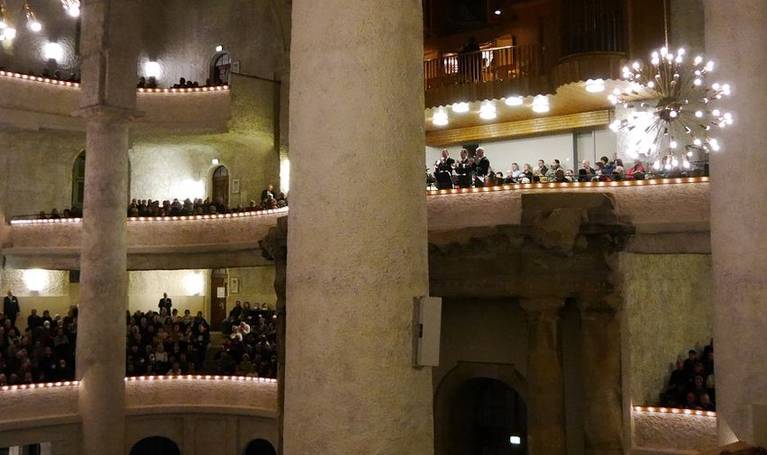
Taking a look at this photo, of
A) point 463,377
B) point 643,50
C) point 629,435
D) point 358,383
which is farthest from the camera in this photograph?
point 643,50

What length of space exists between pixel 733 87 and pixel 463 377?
9775mm

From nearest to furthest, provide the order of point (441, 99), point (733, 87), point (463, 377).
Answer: point (733, 87) < point (463, 377) < point (441, 99)

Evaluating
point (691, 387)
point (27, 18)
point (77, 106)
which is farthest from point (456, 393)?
point (77, 106)

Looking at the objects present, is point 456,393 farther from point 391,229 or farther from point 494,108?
point 391,229

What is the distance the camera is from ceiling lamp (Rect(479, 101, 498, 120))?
69.6 feet

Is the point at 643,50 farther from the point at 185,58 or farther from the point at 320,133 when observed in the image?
the point at 185,58

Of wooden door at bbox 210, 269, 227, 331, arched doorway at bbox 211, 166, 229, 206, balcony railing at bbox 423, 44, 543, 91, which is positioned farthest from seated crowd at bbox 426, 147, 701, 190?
wooden door at bbox 210, 269, 227, 331

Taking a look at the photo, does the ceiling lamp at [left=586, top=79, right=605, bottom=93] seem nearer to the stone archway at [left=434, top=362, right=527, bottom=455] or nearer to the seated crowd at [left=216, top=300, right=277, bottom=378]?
the stone archway at [left=434, top=362, right=527, bottom=455]

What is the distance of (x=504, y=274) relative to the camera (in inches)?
598

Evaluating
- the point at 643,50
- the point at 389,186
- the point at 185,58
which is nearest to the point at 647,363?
the point at 643,50

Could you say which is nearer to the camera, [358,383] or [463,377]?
[358,383]

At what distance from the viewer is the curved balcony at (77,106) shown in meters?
22.9

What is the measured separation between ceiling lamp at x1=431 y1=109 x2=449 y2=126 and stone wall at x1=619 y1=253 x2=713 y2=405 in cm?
764

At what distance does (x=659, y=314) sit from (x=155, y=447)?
14542 mm
